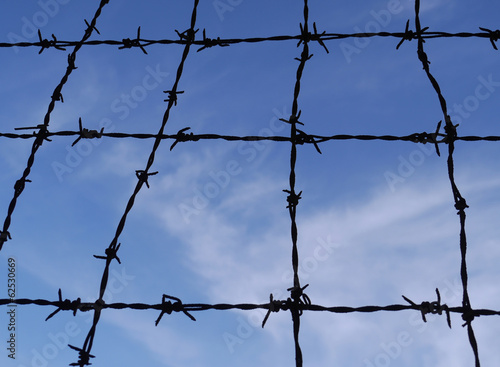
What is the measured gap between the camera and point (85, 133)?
8.86 ft

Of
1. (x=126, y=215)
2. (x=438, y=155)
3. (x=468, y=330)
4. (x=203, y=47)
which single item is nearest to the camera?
(x=468, y=330)

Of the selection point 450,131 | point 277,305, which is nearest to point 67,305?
point 277,305

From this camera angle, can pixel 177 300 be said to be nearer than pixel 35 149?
Yes

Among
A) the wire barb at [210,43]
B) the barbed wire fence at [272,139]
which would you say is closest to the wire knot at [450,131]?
the barbed wire fence at [272,139]

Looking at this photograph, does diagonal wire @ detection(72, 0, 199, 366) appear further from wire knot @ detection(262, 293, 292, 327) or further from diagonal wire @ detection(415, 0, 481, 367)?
diagonal wire @ detection(415, 0, 481, 367)

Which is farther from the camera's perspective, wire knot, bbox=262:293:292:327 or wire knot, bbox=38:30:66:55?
wire knot, bbox=38:30:66:55

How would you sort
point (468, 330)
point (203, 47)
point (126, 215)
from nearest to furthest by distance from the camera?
point (468, 330), point (126, 215), point (203, 47)

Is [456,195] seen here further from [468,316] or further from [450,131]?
[468,316]

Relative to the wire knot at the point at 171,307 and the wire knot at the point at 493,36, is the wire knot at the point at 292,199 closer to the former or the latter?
the wire knot at the point at 171,307

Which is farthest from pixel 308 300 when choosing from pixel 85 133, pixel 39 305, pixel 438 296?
pixel 85 133

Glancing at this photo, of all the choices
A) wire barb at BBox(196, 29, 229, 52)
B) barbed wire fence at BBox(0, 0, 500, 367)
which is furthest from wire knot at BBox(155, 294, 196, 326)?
wire barb at BBox(196, 29, 229, 52)

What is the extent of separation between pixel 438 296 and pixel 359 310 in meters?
0.29

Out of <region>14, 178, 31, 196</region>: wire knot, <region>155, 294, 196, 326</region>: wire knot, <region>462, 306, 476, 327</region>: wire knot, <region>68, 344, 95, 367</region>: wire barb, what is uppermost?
<region>14, 178, 31, 196</region>: wire knot

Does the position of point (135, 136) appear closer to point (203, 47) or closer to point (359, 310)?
point (203, 47)
